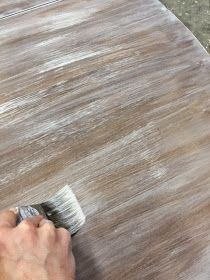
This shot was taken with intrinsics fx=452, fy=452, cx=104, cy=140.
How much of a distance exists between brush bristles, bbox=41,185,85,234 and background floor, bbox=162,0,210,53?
1442 mm

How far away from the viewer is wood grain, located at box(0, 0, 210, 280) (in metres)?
0.91

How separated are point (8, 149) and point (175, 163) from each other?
1.20 feet

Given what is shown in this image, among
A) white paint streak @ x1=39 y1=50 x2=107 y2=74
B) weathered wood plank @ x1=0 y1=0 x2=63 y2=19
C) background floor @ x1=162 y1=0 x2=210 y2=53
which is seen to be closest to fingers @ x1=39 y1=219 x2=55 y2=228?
white paint streak @ x1=39 y1=50 x2=107 y2=74

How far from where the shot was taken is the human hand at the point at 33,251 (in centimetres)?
78

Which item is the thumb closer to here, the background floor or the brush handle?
the brush handle

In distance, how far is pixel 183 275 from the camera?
887mm

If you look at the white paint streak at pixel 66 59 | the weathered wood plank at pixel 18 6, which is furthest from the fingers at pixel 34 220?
the weathered wood plank at pixel 18 6

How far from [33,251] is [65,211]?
0.12 metres

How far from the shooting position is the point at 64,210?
2.94 ft

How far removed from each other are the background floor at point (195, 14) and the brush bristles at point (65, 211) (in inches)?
56.8

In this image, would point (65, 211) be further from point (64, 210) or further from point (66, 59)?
point (66, 59)

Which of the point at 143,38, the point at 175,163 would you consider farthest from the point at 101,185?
the point at 143,38

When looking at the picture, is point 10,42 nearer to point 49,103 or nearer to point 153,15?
point 49,103

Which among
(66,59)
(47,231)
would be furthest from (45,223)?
(66,59)
